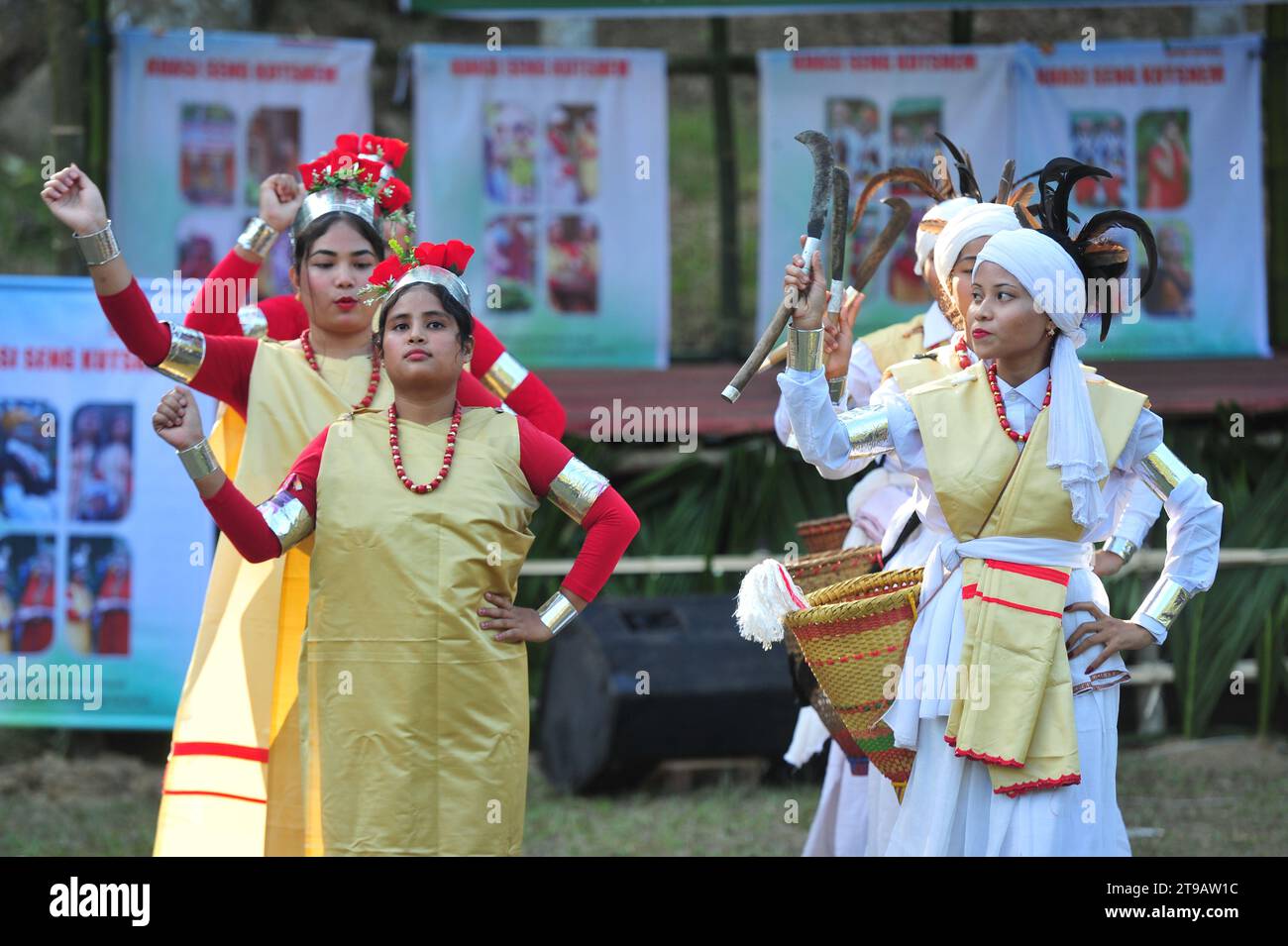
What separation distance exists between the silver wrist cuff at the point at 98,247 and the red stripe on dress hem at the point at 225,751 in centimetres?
114

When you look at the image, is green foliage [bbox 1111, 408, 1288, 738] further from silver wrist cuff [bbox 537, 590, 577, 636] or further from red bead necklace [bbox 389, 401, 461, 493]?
red bead necklace [bbox 389, 401, 461, 493]

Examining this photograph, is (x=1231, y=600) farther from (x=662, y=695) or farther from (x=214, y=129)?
(x=214, y=129)

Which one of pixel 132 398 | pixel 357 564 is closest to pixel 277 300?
pixel 357 564

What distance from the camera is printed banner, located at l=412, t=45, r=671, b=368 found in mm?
7793

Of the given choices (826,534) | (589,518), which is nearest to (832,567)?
(826,534)

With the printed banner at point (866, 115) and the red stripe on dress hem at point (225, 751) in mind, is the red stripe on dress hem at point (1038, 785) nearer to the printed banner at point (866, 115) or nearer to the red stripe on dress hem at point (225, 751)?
the red stripe on dress hem at point (225, 751)

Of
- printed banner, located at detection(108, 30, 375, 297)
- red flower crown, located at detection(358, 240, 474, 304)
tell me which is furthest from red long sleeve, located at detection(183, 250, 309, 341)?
printed banner, located at detection(108, 30, 375, 297)

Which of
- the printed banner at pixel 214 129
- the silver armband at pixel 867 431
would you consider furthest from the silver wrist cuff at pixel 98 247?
the printed banner at pixel 214 129

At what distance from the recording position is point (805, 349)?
3.31 meters

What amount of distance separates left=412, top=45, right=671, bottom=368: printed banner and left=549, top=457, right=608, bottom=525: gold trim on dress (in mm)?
4247

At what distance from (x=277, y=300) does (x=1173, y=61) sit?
5.01 metres

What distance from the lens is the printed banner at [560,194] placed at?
7.79 metres

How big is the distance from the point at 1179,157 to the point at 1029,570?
506 centimetres
